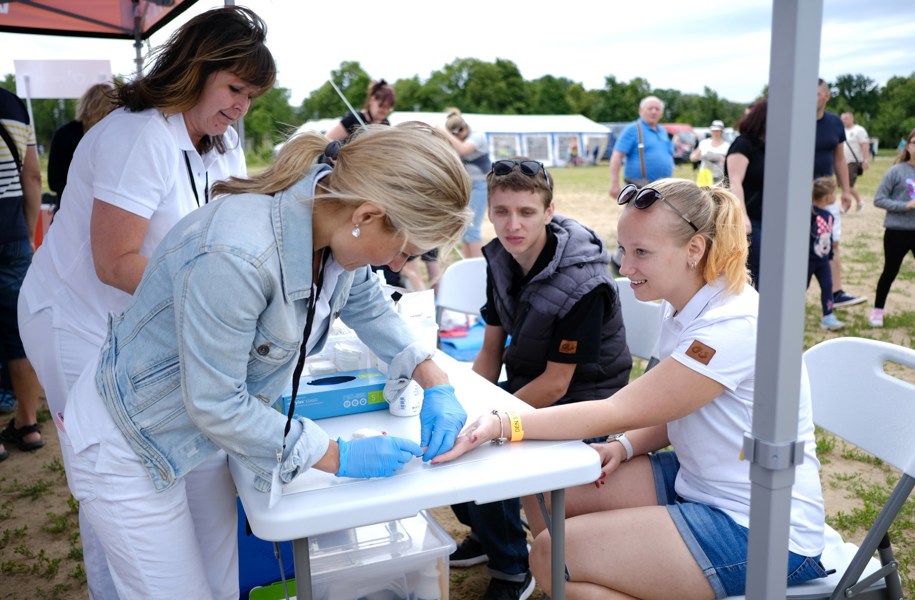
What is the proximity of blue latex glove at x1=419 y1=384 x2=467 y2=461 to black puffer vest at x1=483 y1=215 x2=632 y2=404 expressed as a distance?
620mm

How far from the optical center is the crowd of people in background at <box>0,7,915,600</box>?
1.15 meters

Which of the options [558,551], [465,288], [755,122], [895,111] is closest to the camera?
[558,551]

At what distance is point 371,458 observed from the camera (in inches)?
47.3

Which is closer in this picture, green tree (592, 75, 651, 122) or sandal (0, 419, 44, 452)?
sandal (0, 419, 44, 452)

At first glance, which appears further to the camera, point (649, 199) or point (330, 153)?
point (649, 199)

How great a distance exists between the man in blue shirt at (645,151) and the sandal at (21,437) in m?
4.29

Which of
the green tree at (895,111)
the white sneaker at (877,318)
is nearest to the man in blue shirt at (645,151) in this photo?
the white sneaker at (877,318)

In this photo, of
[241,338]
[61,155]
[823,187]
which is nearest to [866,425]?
[241,338]

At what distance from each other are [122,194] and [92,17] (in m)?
2.78

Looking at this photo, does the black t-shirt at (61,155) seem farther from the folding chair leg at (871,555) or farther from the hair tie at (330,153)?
the folding chair leg at (871,555)

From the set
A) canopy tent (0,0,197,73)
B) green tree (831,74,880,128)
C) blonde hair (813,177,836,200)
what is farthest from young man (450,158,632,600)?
green tree (831,74,880,128)

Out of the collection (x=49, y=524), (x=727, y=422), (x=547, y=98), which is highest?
(x=547, y=98)

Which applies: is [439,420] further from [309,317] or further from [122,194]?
[122,194]

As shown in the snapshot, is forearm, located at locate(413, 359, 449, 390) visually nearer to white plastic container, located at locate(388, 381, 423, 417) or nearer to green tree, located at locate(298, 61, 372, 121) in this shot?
white plastic container, located at locate(388, 381, 423, 417)
